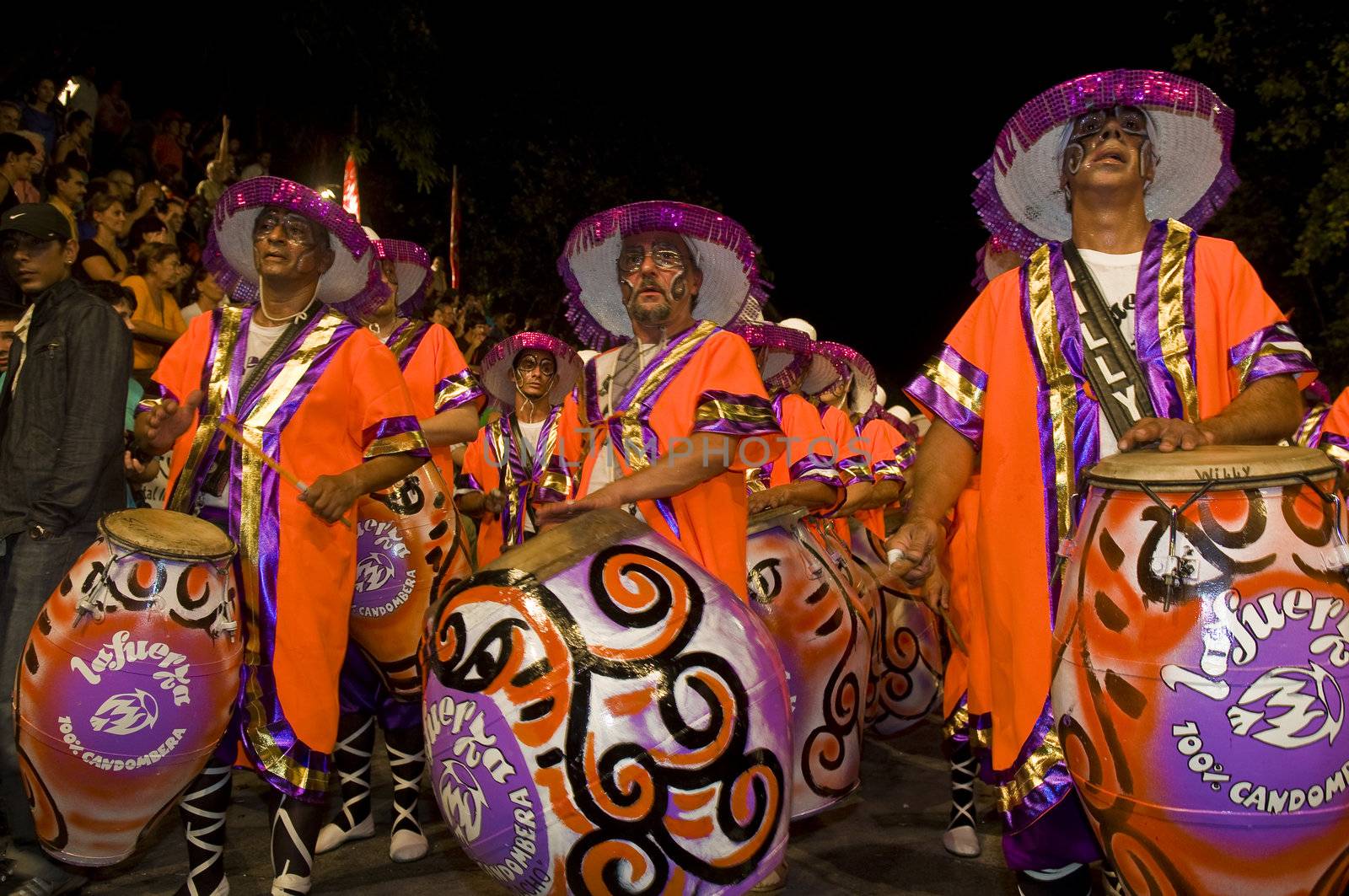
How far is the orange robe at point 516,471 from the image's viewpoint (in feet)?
14.4

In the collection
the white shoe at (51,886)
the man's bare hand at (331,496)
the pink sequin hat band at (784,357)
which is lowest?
the white shoe at (51,886)

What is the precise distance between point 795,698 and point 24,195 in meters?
6.35

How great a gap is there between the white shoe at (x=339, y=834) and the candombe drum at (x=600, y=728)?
7.42 ft

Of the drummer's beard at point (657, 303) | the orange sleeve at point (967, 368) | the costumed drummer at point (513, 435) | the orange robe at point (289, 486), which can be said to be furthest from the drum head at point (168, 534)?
the costumed drummer at point (513, 435)

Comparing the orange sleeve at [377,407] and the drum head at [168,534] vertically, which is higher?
the orange sleeve at [377,407]

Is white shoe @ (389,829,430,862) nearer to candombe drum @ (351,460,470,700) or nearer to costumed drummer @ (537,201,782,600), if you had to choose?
candombe drum @ (351,460,470,700)

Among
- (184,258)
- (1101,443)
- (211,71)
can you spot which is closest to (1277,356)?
(1101,443)

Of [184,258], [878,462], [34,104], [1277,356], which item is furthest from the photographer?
[184,258]

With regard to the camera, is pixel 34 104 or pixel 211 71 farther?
Answer: pixel 211 71

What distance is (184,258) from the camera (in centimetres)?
1017

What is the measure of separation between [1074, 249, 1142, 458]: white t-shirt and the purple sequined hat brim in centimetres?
422

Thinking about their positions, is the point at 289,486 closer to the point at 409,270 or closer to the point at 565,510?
the point at 565,510

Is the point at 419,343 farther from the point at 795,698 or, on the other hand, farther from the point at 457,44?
the point at 457,44

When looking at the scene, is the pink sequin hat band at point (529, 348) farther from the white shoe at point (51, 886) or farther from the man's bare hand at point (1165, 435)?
the man's bare hand at point (1165, 435)
